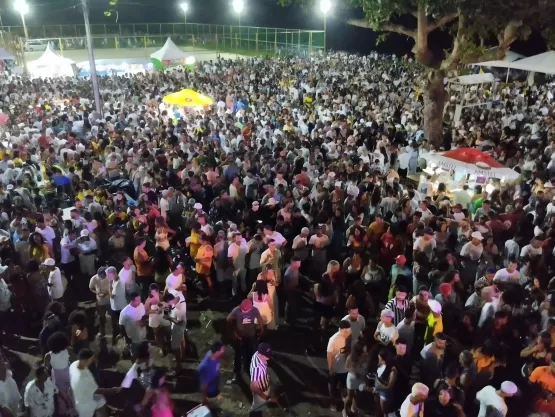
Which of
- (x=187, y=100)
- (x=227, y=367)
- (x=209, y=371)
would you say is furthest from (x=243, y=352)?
(x=187, y=100)

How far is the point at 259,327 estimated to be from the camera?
5.80 m

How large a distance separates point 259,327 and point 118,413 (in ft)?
5.89

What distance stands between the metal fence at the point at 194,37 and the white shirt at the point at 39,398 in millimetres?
27596

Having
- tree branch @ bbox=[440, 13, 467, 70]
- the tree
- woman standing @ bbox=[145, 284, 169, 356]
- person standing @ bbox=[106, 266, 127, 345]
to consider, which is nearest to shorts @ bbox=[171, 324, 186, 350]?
woman standing @ bbox=[145, 284, 169, 356]

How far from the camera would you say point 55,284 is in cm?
659

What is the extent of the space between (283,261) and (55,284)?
3.25 metres

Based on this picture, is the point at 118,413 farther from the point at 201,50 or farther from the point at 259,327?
the point at 201,50

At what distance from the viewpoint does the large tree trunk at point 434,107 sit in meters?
13.6

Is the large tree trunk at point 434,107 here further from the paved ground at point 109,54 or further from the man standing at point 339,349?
the paved ground at point 109,54

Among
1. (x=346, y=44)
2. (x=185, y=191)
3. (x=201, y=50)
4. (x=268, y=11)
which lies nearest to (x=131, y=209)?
(x=185, y=191)

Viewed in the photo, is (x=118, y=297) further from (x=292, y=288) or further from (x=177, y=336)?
(x=292, y=288)

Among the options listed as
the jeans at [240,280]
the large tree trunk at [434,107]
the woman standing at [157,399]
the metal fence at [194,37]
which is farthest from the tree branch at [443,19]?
the metal fence at [194,37]

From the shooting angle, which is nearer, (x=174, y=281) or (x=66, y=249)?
(x=174, y=281)

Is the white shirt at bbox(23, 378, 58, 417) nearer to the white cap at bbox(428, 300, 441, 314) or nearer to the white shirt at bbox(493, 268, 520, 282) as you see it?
the white cap at bbox(428, 300, 441, 314)
